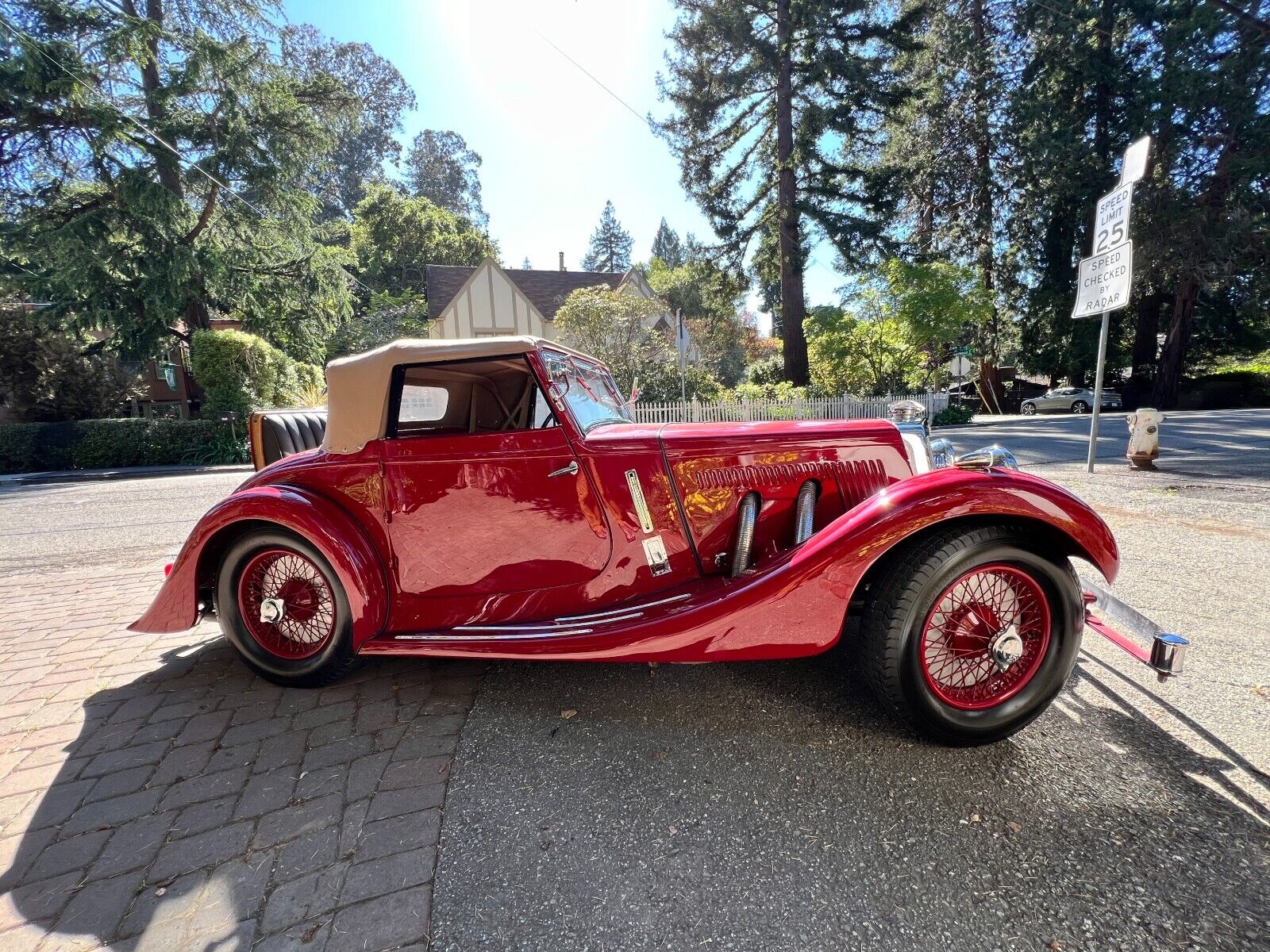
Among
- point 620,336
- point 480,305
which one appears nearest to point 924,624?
point 620,336

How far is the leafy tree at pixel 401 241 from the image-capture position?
107ft

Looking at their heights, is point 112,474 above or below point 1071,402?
below

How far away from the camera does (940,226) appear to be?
26.4 meters

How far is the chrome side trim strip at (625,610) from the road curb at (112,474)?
13987 mm

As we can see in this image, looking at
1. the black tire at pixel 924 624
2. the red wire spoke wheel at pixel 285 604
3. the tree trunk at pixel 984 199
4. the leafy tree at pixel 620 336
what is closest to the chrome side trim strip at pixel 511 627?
the red wire spoke wheel at pixel 285 604

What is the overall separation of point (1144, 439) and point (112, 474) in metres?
20.1

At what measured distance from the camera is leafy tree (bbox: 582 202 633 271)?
68.4 metres

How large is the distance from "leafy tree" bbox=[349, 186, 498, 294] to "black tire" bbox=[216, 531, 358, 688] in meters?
33.7

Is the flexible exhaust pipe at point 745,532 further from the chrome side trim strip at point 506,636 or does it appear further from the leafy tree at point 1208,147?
the leafy tree at point 1208,147

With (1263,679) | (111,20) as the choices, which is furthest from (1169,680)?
(111,20)

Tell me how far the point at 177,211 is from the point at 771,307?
117 ft

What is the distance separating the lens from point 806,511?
252cm

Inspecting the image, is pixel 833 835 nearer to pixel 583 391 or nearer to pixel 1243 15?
pixel 583 391

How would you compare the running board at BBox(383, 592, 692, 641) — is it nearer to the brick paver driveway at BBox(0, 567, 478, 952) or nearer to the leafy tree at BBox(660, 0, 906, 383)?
the brick paver driveway at BBox(0, 567, 478, 952)
